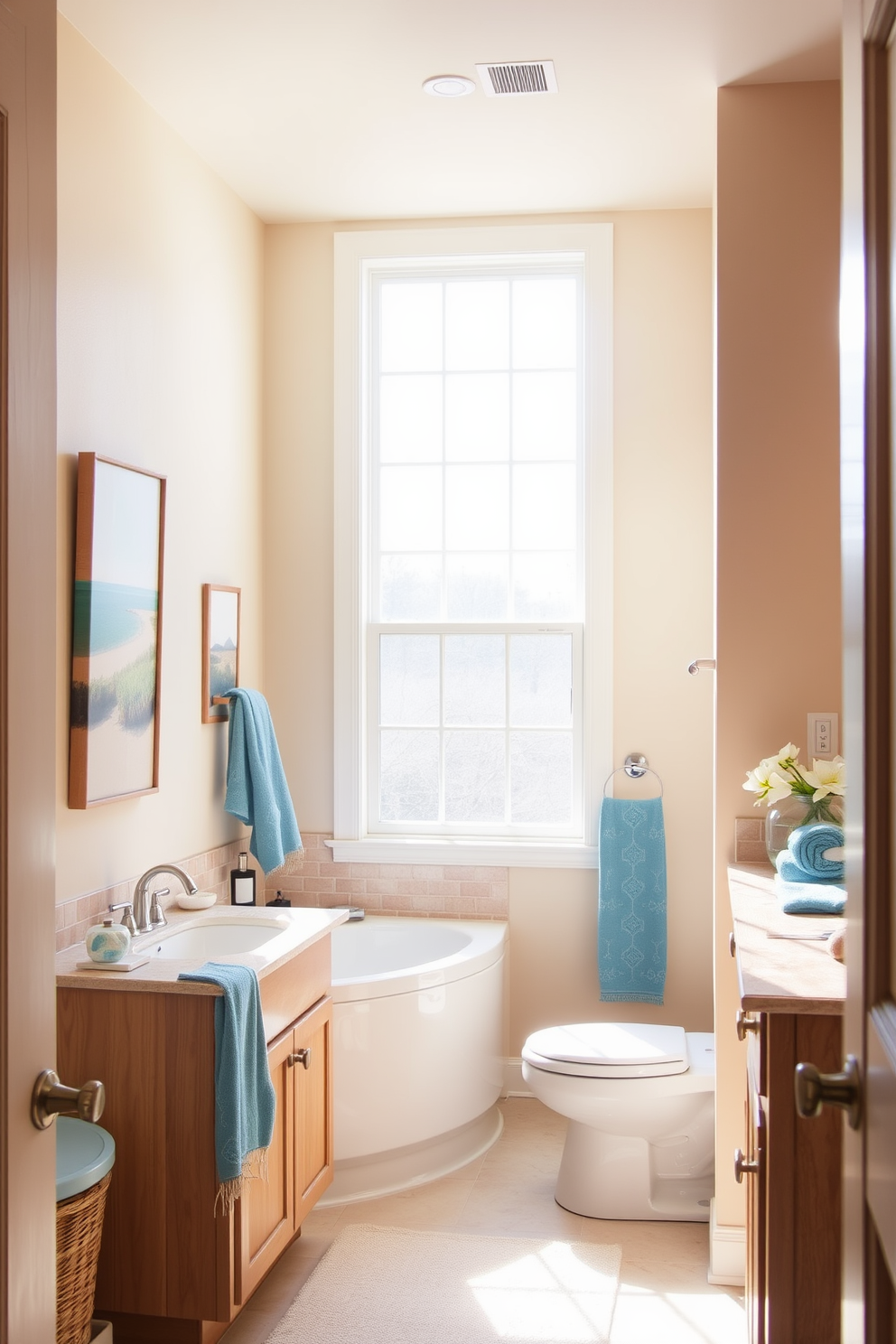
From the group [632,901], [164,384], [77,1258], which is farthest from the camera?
[632,901]

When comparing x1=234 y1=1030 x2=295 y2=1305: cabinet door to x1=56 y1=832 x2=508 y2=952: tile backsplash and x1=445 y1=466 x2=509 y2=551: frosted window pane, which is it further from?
A: x1=445 y1=466 x2=509 y2=551: frosted window pane

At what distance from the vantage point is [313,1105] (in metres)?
3.01

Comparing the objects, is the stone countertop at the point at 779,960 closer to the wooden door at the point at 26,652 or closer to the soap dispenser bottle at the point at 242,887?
the wooden door at the point at 26,652

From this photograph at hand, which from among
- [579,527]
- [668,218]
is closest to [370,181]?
[668,218]

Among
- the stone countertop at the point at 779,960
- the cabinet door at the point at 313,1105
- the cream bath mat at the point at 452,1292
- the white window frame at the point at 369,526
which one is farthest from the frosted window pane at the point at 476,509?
the cream bath mat at the point at 452,1292

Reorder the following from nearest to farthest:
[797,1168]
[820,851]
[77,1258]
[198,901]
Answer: [797,1168] → [77,1258] → [820,851] → [198,901]

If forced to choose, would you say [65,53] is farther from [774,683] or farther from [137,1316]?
[137,1316]

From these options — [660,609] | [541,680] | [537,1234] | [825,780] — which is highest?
[660,609]

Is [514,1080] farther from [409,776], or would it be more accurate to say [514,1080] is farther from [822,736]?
[822,736]

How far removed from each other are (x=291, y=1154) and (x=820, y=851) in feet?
4.71

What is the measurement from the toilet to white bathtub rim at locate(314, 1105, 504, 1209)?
380 millimetres

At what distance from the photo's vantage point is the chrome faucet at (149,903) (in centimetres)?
286

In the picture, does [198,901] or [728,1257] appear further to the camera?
[198,901]

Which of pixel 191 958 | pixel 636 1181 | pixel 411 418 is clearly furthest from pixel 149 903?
pixel 411 418
